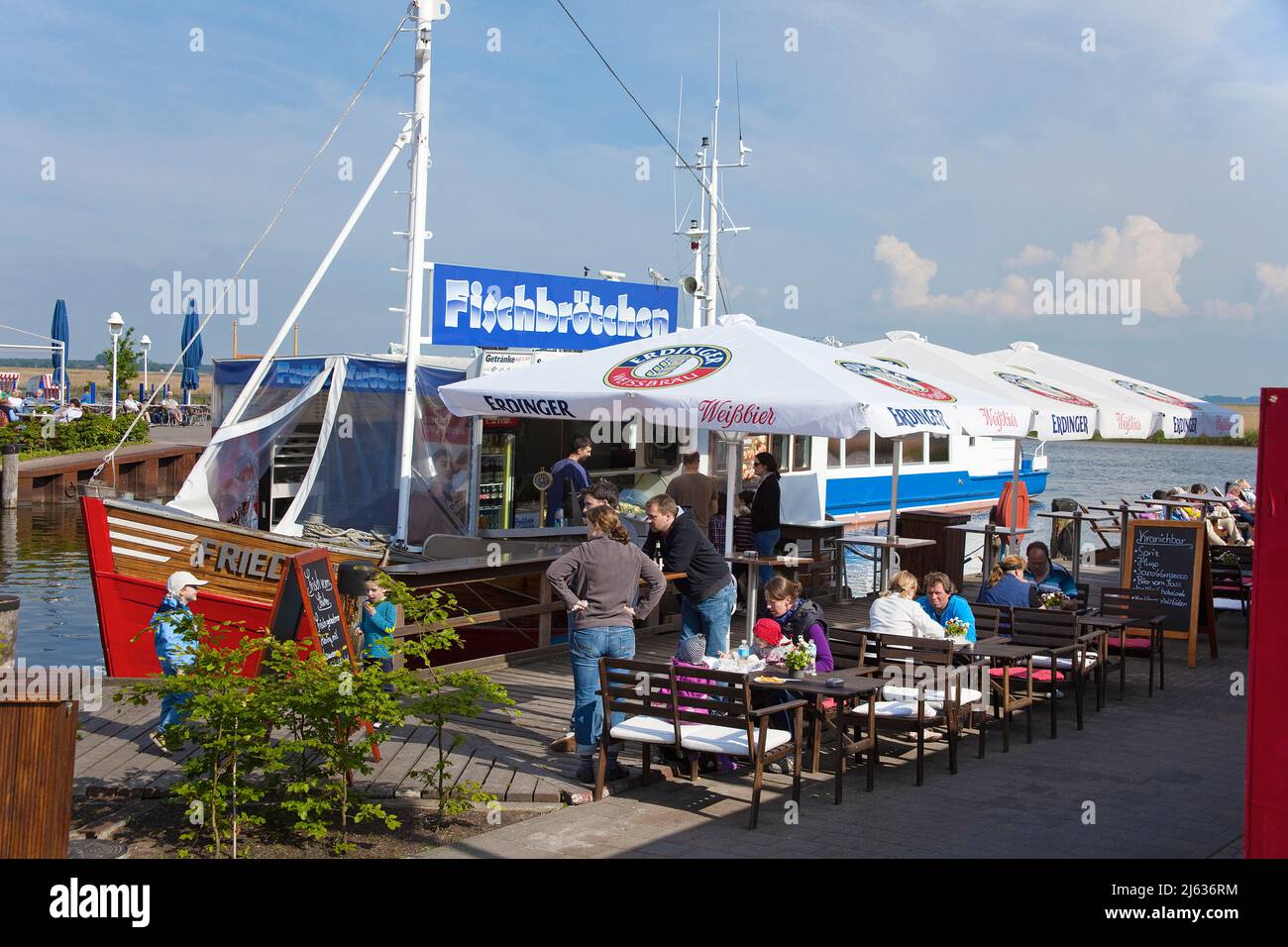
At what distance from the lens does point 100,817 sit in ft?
21.5

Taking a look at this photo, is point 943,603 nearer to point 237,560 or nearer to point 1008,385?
point 1008,385

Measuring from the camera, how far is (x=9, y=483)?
2923 cm

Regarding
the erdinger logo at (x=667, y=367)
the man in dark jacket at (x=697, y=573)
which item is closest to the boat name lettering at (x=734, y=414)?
the erdinger logo at (x=667, y=367)

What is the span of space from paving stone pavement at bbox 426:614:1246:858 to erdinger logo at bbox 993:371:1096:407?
481 cm

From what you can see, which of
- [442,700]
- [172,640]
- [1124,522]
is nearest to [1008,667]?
[442,700]

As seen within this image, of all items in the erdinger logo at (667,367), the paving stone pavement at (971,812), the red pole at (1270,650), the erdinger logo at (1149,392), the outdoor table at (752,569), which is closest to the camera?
the red pole at (1270,650)

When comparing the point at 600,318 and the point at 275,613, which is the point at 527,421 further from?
the point at 275,613

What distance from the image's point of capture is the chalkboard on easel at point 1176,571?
1141cm

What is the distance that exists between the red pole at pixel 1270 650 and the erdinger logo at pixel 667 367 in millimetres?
5481

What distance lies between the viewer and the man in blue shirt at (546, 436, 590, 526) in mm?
12859

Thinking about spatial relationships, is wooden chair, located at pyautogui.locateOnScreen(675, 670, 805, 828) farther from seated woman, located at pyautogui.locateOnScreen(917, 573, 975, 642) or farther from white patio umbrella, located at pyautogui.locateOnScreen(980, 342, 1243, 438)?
white patio umbrella, located at pyautogui.locateOnScreen(980, 342, 1243, 438)

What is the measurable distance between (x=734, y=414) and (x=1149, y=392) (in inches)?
319

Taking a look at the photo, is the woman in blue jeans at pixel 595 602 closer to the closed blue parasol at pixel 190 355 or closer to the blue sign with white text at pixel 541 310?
the blue sign with white text at pixel 541 310
